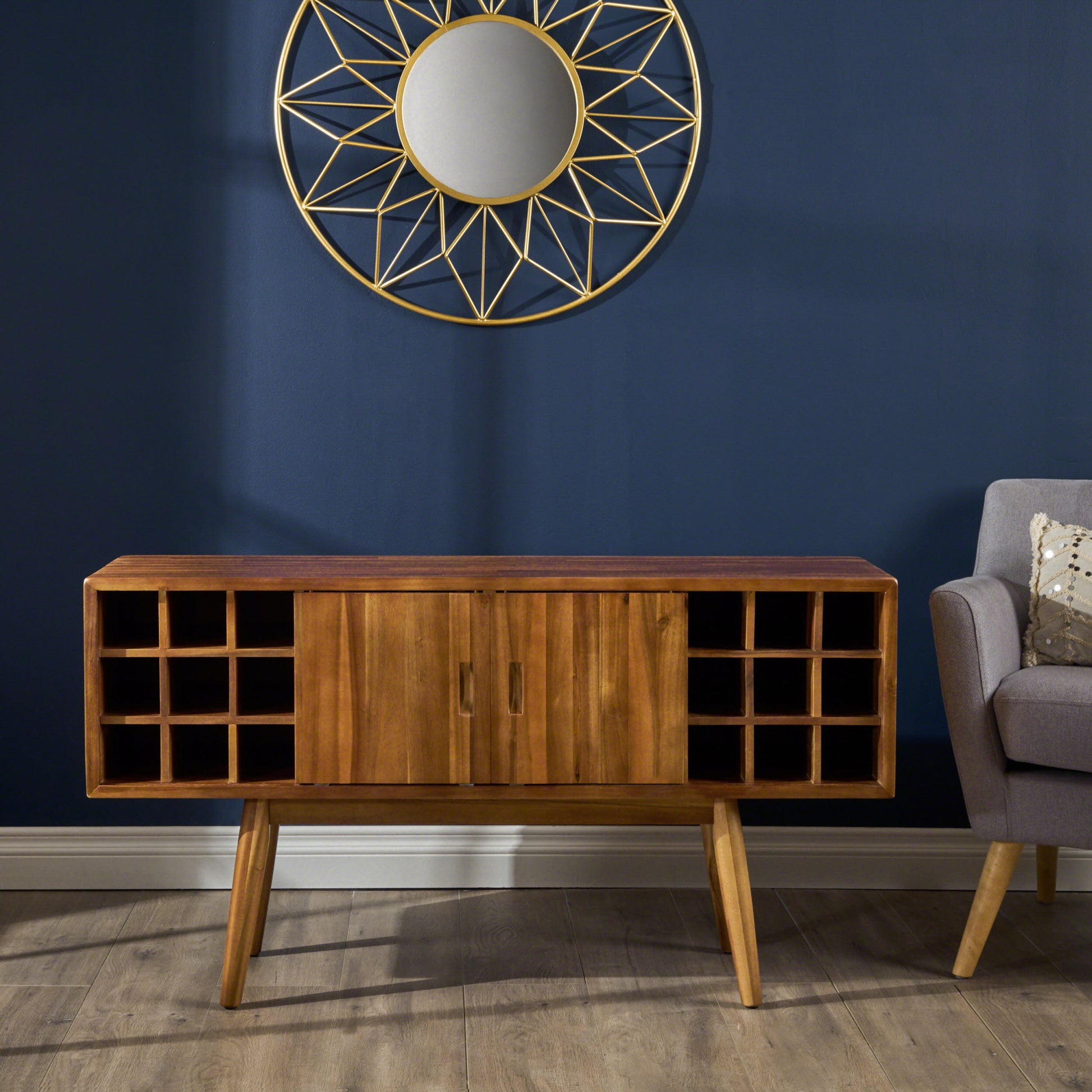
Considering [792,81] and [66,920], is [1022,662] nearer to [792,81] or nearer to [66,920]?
[792,81]

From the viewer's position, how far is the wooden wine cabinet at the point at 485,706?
1.63 m

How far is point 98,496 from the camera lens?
2070mm

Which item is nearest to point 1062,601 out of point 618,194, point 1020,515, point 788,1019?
point 1020,515

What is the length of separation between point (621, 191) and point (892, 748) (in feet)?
3.71

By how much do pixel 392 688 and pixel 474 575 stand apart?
0.69ft

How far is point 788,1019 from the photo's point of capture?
163 cm

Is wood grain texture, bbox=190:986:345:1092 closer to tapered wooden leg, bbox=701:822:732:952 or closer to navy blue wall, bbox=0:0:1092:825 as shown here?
navy blue wall, bbox=0:0:1092:825

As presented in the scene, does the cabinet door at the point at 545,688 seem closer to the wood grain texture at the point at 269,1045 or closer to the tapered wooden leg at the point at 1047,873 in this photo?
the wood grain texture at the point at 269,1045

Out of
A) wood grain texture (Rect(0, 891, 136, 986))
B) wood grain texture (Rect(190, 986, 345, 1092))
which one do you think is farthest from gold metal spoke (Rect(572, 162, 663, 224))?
wood grain texture (Rect(0, 891, 136, 986))

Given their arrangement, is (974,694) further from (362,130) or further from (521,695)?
(362,130)

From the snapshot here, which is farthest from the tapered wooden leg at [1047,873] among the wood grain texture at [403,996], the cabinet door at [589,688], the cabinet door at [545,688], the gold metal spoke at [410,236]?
the gold metal spoke at [410,236]

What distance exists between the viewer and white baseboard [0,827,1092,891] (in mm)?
2096

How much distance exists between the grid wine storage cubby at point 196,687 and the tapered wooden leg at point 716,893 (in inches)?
28.4

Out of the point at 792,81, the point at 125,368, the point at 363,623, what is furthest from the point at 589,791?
the point at 792,81
